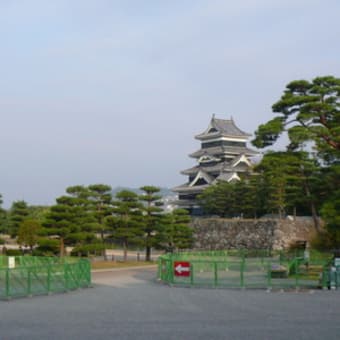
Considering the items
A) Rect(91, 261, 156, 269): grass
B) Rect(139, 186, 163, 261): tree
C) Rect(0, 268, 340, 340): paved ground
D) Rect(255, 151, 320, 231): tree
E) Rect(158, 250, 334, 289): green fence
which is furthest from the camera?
Rect(139, 186, 163, 261): tree

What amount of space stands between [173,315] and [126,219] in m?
26.9

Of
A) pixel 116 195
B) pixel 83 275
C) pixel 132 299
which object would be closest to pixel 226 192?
pixel 116 195

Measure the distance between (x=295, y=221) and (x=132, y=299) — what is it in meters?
30.4

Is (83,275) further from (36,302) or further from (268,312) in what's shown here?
(268,312)

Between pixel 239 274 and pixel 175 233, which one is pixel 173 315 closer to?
pixel 239 274

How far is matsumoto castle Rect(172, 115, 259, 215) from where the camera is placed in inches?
2415

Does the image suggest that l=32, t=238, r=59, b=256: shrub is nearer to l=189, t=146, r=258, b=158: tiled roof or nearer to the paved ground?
the paved ground

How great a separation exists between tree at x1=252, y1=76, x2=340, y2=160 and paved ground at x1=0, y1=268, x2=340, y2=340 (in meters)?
9.59

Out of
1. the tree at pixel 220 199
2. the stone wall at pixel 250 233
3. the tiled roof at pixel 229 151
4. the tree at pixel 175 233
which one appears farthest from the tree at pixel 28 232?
the tiled roof at pixel 229 151

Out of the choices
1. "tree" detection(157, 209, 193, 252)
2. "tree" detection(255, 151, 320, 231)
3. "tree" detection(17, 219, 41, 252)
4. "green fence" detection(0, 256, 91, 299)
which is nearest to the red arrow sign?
"green fence" detection(0, 256, 91, 299)

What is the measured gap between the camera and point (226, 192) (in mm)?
53594

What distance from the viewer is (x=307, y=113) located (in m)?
29.0

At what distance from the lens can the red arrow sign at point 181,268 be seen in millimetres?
23844

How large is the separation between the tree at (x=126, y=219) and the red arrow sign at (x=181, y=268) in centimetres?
1715
